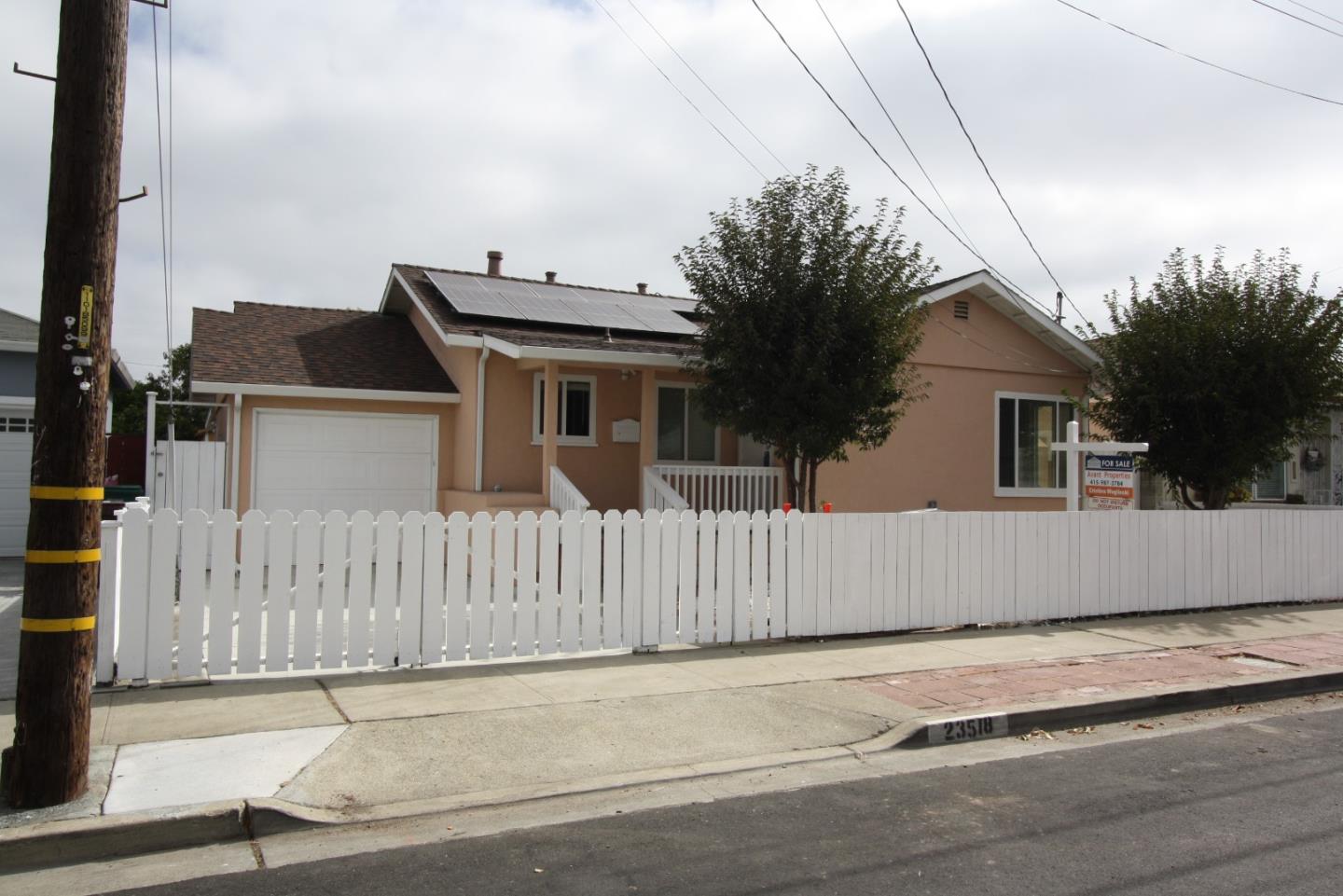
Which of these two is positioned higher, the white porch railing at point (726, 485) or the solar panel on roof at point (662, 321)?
the solar panel on roof at point (662, 321)

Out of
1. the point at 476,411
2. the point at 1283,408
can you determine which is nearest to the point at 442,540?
the point at 476,411

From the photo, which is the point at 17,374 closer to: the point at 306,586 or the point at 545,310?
the point at 545,310

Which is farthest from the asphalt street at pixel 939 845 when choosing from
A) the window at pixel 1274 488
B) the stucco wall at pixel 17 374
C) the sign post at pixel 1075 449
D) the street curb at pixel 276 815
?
the window at pixel 1274 488

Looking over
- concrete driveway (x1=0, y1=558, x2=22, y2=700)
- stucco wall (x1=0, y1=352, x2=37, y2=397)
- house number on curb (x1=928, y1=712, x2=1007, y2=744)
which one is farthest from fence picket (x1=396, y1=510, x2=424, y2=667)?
stucco wall (x1=0, y1=352, x2=37, y2=397)

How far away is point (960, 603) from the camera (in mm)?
10617

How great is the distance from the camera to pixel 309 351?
15.5m

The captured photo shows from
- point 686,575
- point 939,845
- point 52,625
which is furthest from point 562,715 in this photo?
point 52,625

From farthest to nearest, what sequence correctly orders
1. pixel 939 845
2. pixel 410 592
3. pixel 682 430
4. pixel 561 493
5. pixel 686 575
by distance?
pixel 682 430, pixel 561 493, pixel 686 575, pixel 410 592, pixel 939 845

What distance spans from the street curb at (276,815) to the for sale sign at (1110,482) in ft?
17.8

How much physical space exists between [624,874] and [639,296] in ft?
49.8

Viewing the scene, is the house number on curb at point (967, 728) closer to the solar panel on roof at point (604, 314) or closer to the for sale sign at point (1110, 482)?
the for sale sign at point (1110, 482)

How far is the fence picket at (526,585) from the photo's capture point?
8.38m

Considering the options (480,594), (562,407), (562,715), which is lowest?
(562,715)

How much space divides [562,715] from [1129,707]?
4.25m
